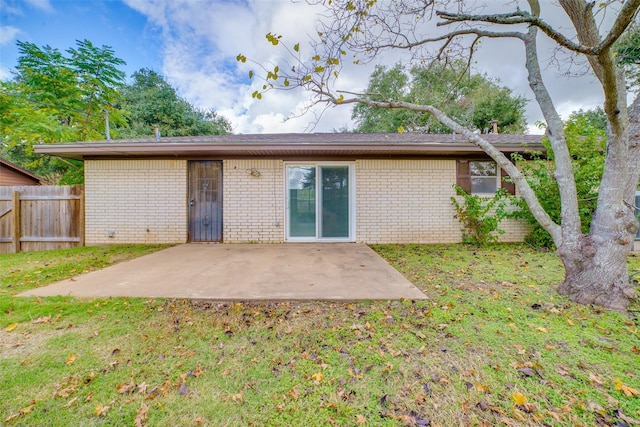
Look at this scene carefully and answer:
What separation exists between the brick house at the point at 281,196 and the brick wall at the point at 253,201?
25 mm

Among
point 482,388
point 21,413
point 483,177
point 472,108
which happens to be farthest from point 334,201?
point 472,108

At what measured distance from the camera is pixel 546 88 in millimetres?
3389

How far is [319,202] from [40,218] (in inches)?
255

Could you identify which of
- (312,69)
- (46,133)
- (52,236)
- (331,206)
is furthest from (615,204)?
(46,133)

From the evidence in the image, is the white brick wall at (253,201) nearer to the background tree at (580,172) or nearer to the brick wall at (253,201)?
the brick wall at (253,201)

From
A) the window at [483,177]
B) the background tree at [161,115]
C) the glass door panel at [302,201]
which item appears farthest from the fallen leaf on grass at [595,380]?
the background tree at [161,115]

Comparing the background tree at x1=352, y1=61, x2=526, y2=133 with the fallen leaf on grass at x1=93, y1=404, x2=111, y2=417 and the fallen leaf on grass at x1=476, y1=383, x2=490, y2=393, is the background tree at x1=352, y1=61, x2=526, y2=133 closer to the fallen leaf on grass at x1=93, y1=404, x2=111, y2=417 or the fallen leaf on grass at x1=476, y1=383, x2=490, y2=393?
the fallen leaf on grass at x1=476, y1=383, x2=490, y2=393

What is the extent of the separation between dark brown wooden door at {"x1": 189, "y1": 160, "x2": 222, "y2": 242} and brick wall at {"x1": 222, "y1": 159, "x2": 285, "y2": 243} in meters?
0.17

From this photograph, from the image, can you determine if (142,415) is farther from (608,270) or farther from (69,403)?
(608,270)

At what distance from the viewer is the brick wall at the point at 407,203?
664 centimetres

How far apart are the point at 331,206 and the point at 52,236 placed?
21.5 ft

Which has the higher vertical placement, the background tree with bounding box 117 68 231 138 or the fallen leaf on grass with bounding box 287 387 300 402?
the background tree with bounding box 117 68 231 138

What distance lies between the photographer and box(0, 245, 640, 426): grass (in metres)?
1.49

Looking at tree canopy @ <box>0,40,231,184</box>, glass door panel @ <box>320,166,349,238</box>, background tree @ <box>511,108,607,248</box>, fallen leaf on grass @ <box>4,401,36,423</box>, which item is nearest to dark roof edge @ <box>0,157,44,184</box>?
tree canopy @ <box>0,40,231,184</box>
